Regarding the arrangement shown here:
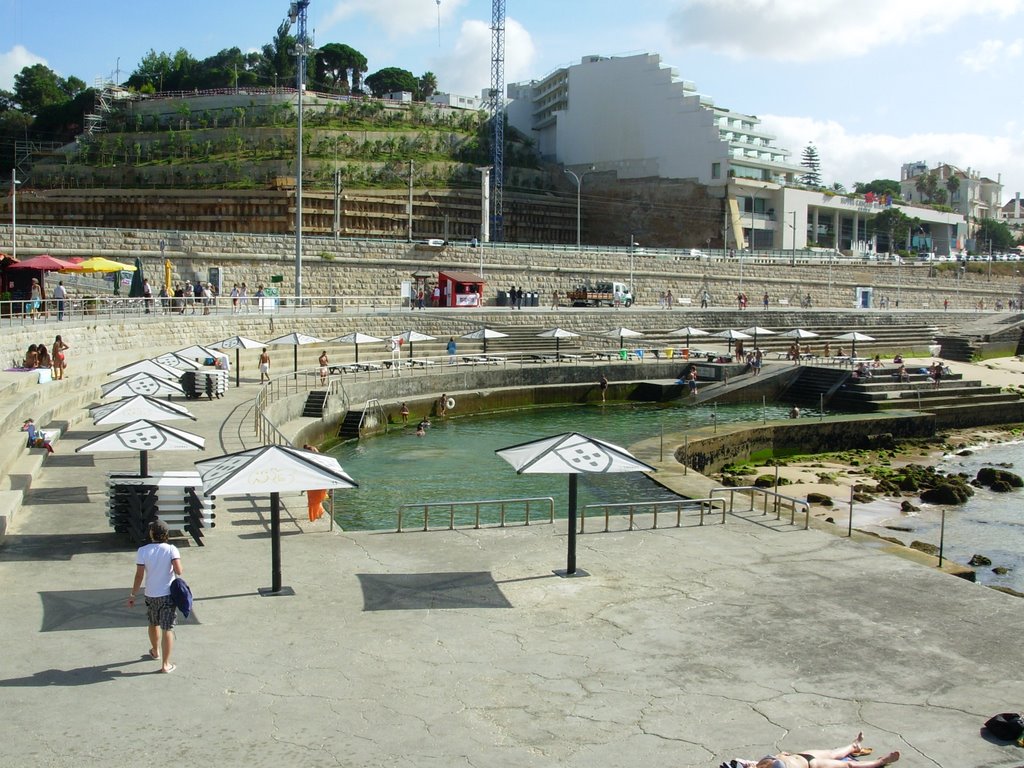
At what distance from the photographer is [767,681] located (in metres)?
9.25

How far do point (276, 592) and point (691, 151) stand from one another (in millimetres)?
84571

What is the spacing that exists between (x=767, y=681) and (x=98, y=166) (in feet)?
261

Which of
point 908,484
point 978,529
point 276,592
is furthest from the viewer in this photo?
point 908,484

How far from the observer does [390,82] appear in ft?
393

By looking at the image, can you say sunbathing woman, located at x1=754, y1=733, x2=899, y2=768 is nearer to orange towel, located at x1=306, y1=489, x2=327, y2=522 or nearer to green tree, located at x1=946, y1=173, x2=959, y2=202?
orange towel, located at x1=306, y1=489, x2=327, y2=522

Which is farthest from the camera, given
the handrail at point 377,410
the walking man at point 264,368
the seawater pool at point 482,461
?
the walking man at point 264,368

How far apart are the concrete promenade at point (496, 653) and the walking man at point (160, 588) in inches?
9.1

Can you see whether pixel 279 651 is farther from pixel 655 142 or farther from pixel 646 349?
pixel 655 142

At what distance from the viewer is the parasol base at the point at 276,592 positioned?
37.0 feet

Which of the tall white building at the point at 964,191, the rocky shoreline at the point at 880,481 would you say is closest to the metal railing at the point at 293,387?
the rocky shoreline at the point at 880,481

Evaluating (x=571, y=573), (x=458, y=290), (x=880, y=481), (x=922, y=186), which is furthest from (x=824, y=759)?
(x=922, y=186)

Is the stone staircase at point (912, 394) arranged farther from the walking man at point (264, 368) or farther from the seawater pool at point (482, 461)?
the walking man at point (264, 368)

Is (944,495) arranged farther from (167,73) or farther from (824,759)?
(167,73)

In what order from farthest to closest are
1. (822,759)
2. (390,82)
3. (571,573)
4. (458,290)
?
(390,82)
(458,290)
(571,573)
(822,759)
